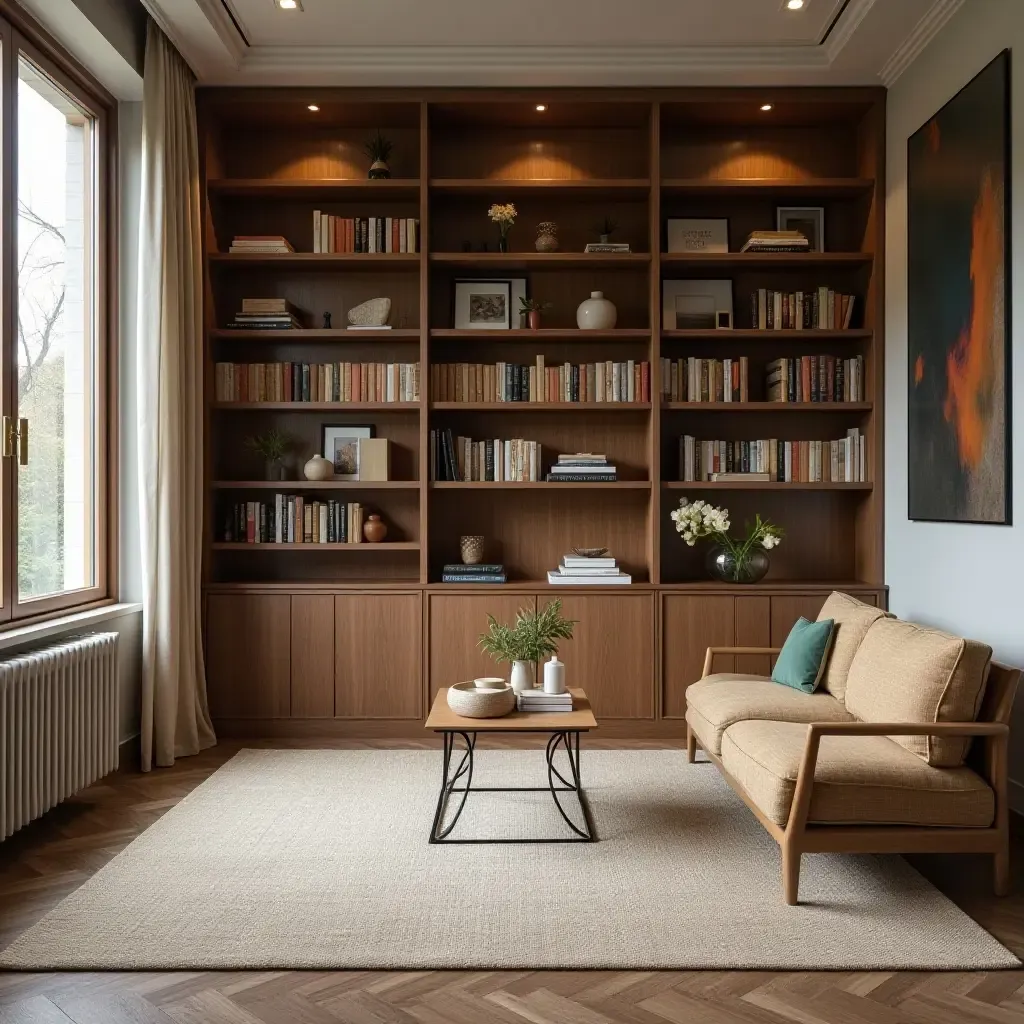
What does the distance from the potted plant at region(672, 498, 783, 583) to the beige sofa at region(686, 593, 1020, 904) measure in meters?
1.53

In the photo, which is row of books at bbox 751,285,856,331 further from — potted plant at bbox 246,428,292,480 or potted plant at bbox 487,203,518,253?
potted plant at bbox 246,428,292,480

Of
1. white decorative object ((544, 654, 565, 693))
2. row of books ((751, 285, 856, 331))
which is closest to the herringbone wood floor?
white decorative object ((544, 654, 565, 693))

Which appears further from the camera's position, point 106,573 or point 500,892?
point 106,573

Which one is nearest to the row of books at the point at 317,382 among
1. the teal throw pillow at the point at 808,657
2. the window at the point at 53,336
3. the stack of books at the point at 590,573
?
the window at the point at 53,336

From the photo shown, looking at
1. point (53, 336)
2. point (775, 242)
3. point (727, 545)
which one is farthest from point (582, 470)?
point (53, 336)

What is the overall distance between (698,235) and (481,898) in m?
3.65

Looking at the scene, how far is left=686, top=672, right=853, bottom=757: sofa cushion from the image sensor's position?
11.1ft

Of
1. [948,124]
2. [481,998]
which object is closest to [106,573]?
[481,998]

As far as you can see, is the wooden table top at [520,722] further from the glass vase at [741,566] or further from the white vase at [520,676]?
the glass vase at [741,566]

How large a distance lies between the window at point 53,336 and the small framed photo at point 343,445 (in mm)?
1167

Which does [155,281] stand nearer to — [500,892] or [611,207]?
[611,207]

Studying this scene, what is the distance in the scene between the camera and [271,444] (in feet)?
16.2

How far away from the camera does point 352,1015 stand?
212 centimetres

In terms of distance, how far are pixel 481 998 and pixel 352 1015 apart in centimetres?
30
